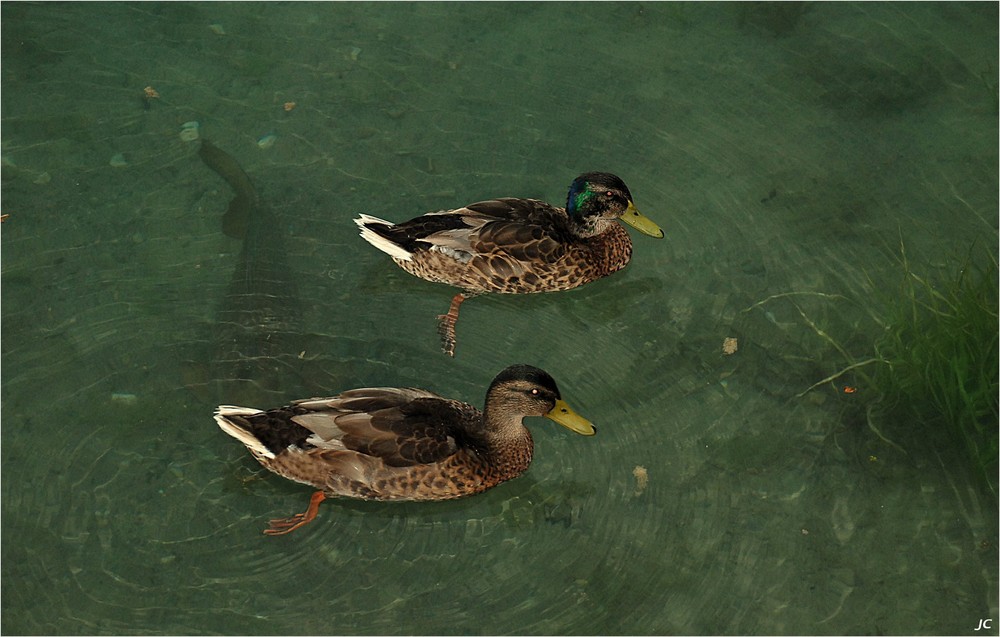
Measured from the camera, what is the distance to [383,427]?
20.3ft

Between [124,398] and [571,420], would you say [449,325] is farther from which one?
[124,398]

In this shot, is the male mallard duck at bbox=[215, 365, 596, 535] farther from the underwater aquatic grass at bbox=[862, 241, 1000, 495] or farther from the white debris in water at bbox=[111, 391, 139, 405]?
the underwater aquatic grass at bbox=[862, 241, 1000, 495]

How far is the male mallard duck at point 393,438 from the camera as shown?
20.3ft

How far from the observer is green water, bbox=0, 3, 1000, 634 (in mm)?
6137

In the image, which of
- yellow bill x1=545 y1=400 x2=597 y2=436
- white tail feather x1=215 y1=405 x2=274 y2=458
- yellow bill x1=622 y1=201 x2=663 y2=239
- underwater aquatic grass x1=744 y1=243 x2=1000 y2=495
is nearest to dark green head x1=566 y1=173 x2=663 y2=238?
yellow bill x1=622 y1=201 x2=663 y2=239

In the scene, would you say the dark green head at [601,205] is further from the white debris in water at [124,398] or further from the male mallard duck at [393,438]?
the white debris in water at [124,398]

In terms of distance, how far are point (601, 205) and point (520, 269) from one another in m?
0.59

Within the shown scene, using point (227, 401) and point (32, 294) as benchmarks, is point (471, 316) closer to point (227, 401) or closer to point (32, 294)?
point (227, 401)

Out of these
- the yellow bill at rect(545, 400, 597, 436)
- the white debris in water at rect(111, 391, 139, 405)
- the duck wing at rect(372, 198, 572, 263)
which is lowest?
the white debris in water at rect(111, 391, 139, 405)

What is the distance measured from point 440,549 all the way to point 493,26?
4136 millimetres

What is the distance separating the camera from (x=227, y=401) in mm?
6711

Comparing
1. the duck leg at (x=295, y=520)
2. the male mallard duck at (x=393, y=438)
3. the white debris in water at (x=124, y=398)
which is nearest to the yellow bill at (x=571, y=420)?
the male mallard duck at (x=393, y=438)

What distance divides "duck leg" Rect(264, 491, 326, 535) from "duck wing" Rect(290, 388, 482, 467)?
0.85ft

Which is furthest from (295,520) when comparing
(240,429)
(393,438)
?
(393,438)
